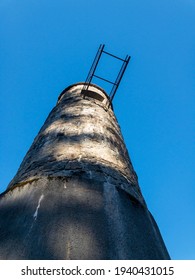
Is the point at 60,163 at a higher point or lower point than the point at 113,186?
higher

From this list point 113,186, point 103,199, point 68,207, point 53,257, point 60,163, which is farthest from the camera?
point 60,163

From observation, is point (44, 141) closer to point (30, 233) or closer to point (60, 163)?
point (60, 163)

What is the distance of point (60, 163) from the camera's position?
8.01 feet

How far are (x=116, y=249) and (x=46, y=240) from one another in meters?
0.38

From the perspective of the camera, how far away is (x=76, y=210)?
1.89m

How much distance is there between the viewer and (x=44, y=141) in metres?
3.18

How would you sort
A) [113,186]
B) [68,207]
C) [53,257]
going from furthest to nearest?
1. [113,186]
2. [68,207]
3. [53,257]

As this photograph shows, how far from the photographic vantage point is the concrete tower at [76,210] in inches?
64.0

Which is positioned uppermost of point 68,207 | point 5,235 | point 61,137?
point 61,137

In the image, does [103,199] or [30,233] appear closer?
[30,233]

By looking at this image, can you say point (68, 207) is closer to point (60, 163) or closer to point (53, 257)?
point (53, 257)

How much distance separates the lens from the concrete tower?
5.33 ft
